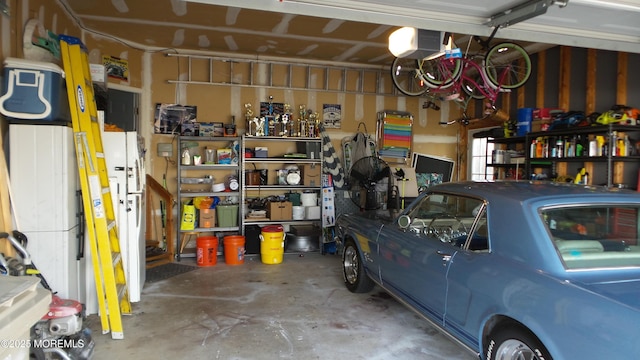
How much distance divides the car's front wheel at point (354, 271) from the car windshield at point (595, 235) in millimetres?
2166

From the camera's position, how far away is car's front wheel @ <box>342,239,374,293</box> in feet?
13.8

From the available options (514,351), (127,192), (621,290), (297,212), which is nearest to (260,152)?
(297,212)

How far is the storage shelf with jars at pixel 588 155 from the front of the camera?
4680 millimetres

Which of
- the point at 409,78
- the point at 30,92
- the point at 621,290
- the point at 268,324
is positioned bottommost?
the point at 268,324

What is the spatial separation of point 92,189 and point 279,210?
11.0 feet

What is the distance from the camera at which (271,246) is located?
5.71m

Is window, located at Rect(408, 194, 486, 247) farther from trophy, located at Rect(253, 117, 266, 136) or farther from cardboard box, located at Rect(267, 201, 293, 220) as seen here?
trophy, located at Rect(253, 117, 266, 136)

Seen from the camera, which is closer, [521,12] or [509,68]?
[521,12]

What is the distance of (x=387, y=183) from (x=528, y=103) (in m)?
2.49

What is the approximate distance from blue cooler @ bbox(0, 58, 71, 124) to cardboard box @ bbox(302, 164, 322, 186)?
152 inches

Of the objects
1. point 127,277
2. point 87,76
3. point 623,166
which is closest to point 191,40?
point 87,76

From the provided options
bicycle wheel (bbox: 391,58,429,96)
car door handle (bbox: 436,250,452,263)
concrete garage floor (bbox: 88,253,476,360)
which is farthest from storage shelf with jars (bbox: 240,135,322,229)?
car door handle (bbox: 436,250,452,263)

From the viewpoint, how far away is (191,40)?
5828 millimetres

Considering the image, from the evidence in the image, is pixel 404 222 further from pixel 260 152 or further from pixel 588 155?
pixel 260 152
